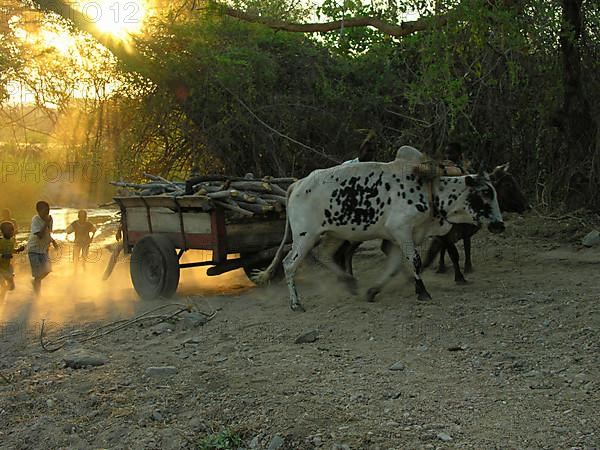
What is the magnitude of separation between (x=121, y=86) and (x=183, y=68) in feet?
4.73

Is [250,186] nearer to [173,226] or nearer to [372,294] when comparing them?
[173,226]

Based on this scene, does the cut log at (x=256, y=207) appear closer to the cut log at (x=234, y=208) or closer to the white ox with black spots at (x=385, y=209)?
the cut log at (x=234, y=208)

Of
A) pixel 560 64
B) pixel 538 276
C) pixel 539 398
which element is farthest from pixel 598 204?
pixel 539 398

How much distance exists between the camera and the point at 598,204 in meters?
11.5

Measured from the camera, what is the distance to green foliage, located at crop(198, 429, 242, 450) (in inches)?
182

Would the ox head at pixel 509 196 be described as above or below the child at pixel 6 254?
above

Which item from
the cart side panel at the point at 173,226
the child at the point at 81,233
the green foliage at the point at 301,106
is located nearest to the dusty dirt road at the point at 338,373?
the cart side panel at the point at 173,226

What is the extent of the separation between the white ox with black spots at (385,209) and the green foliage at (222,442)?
3.26 metres

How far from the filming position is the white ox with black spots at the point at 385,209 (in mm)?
7895

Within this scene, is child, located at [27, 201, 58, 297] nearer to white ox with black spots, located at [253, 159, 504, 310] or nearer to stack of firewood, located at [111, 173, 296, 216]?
stack of firewood, located at [111, 173, 296, 216]

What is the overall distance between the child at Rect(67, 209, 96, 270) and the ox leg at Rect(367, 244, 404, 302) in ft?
19.4

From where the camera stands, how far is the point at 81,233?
12586mm

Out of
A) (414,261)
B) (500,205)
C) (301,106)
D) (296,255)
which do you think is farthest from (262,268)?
(301,106)

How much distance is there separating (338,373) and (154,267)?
4.21 m
